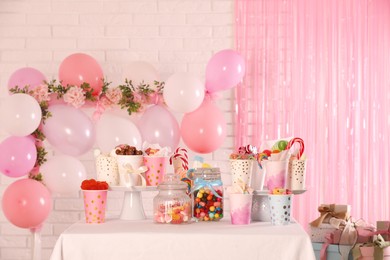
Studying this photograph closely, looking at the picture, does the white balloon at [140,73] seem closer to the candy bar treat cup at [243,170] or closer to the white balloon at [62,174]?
the white balloon at [62,174]

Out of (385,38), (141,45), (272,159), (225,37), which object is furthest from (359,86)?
(272,159)

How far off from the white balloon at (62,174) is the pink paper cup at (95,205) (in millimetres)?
893

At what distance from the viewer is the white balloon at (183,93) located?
11.4ft

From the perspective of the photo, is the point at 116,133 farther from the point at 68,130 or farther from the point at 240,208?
the point at 240,208

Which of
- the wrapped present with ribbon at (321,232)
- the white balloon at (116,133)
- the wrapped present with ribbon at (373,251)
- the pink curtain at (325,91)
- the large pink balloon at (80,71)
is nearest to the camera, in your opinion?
the wrapped present with ribbon at (373,251)

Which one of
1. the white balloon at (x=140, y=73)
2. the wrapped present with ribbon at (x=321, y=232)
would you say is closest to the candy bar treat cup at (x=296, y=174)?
the wrapped present with ribbon at (x=321, y=232)

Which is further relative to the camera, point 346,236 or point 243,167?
point 346,236

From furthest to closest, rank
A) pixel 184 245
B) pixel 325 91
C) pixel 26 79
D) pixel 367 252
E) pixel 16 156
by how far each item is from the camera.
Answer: pixel 325 91 < pixel 26 79 < pixel 16 156 < pixel 367 252 < pixel 184 245

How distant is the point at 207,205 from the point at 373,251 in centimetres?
96

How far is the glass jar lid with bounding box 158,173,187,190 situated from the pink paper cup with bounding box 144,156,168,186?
0.30 feet

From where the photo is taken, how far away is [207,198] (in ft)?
8.57

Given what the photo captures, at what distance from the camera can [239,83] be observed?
4.04 metres

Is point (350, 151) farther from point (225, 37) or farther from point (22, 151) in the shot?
point (22, 151)

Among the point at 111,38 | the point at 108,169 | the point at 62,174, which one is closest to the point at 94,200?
the point at 108,169
